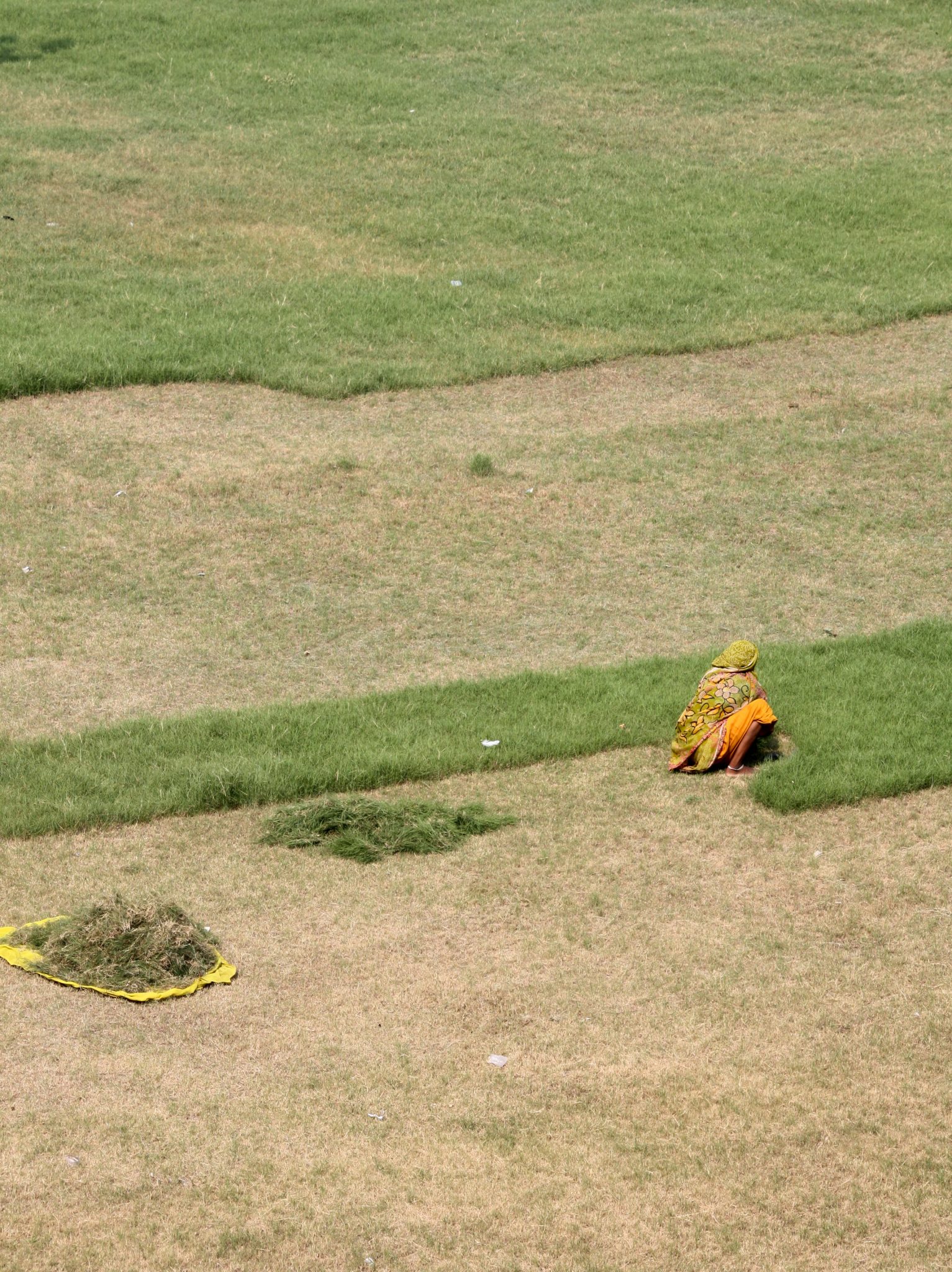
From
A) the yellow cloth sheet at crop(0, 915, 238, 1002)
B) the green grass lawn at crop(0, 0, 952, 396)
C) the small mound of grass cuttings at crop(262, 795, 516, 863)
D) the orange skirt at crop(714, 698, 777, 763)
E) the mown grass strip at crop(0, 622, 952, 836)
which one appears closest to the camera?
the yellow cloth sheet at crop(0, 915, 238, 1002)

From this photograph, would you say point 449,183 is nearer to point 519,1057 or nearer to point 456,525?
point 456,525

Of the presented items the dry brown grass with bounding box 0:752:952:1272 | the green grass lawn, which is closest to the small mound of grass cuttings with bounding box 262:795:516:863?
the dry brown grass with bounding box 0:752:952:1272

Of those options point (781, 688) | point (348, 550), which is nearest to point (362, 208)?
point (348, 550)

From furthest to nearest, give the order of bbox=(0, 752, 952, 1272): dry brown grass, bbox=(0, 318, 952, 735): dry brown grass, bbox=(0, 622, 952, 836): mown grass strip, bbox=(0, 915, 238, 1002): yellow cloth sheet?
bbox=(0, 318, 952, 735): dry brown grass < bbox=(0, 622, 952, 836): mown grass strip < bbox=(0, 915, 238, 1002): yellow cloth sheet < bbox=(0, 752, 952, 1272): dry brown grass

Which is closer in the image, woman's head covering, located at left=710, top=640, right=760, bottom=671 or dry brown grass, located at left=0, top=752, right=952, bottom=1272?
dry brown grass, located at left=0, top=752, right=952, bottom=1272

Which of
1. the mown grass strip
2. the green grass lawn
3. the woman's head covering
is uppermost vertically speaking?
the green grass lawn

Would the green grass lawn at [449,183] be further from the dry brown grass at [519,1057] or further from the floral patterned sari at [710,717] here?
the dry brown grass at [519,1057]

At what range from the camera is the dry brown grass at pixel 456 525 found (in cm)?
1109

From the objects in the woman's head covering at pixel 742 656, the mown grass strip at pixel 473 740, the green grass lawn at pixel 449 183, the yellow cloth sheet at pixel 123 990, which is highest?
the green grass lawn at pixel 449 183

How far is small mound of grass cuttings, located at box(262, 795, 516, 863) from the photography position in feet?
28.4

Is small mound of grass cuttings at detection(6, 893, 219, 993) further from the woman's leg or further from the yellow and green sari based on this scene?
the woman's leg

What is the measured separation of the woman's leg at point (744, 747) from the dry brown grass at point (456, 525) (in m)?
1.67

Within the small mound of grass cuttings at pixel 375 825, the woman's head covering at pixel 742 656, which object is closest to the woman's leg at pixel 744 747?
the woman's head covering at pixel 742 656

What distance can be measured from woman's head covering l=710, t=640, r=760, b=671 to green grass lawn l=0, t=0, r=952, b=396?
7.04 metres
